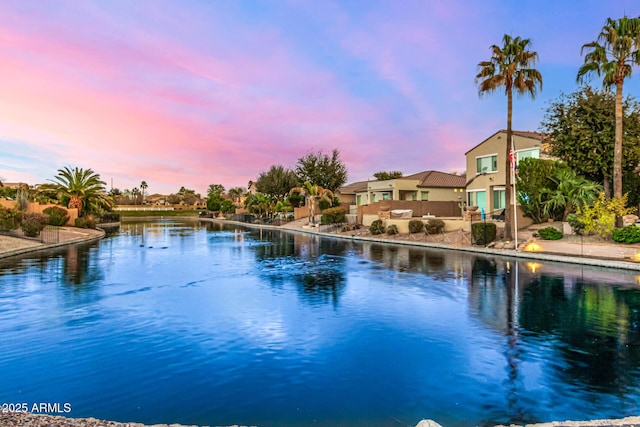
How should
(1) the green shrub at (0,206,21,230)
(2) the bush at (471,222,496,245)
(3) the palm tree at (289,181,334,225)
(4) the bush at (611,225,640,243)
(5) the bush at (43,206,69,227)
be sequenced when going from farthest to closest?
(3) the palm tree at (289,181,334,225) < (5) the bush at (43,206,69,227) < (1) the green shrub at (0,206,21,230) < (2) the bush at (471,222,496,245) < (4) the bush at (611,225,640,243)

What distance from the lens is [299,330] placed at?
1086cm

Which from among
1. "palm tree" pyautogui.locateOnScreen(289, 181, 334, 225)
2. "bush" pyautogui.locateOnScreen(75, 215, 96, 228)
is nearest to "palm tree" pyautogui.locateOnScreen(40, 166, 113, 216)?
"bush" pyautogui.locateOnScreen(75, 215, 96, 228)

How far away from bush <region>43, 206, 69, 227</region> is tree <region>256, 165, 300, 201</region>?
37286mm

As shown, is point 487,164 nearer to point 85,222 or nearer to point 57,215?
point 85,222

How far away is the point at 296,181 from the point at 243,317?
2746 inches

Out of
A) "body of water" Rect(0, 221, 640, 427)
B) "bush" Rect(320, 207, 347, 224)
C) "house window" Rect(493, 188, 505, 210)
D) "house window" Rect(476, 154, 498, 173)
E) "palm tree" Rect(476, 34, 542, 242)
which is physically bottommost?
"body of water" Rect(0, 221, 640, 427)

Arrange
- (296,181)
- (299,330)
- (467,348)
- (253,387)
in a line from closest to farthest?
(253,387) → (467,348) → (299,330) → (296,181)

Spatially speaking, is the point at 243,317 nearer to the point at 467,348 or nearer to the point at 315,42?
the point at 467,348

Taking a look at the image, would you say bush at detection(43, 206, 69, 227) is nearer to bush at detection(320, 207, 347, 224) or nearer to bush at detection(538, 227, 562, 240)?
bush at detection(320, 207, 347, 224)

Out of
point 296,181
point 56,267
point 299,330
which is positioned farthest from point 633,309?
point 296,181

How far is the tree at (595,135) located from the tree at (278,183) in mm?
54475

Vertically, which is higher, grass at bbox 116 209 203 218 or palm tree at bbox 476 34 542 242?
palm tree at bbox 476 34 542 242

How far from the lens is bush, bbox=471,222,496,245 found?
30.0m

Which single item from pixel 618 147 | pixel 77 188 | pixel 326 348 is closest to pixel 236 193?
pixel 77 188
